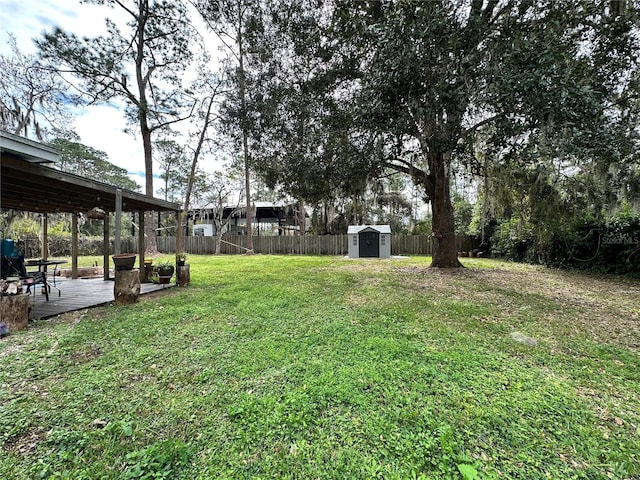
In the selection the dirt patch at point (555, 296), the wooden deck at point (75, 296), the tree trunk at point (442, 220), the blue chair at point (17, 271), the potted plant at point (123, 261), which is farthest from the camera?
the tree trunk at point (442, 220)

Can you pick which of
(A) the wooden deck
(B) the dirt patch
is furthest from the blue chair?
(B) the dirt patch

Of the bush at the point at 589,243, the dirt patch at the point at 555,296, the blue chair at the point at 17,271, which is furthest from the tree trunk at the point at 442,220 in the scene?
the blue chair at the point at 17,271

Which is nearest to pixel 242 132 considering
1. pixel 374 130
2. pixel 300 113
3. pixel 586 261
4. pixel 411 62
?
pixel 300 113

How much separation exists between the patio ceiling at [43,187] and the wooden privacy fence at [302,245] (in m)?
9.79

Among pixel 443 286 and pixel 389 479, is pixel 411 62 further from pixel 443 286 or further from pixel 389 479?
pixel 389 479

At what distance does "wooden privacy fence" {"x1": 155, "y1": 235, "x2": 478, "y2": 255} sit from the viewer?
600 inches

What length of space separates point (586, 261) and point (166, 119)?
17584mm

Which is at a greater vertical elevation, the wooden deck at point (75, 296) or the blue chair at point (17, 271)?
the blue chair at point (17, 271)

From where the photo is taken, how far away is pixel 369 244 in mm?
13508

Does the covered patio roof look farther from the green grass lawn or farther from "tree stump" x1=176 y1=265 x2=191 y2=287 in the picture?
the green grass lawn

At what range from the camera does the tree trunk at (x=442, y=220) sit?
313 inches

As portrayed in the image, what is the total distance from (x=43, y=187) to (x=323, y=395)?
600 centimetres

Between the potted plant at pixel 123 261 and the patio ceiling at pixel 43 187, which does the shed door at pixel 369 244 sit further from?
the potted plant at pixel 123 261

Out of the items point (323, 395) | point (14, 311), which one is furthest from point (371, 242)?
point (14, 311)
